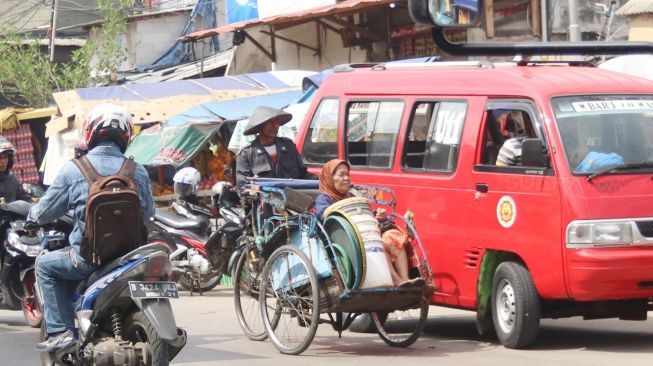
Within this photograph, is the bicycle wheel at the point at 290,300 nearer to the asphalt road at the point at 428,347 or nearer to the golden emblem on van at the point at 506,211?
the asphalt road at the point at 428,347

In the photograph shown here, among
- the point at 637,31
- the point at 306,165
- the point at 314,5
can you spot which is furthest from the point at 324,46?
the point at 306,165

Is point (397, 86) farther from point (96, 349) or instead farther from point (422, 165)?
point (96, 349)

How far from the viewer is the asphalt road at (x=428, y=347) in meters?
8.23

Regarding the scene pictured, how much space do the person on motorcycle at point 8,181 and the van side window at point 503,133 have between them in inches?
185

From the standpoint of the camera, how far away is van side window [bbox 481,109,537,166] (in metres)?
8.80

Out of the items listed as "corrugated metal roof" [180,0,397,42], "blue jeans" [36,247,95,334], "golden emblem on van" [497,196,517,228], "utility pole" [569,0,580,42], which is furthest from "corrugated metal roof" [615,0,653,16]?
"blue jeans" [36,247,95,334]

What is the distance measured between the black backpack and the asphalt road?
5.94ft

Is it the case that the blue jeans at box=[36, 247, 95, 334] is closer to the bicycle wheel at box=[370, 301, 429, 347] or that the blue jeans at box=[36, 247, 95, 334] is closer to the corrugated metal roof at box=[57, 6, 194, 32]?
the bicycle wheel at box=[370, 301, 429, 347]

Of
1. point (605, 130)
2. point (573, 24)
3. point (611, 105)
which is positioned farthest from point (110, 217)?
point (573, 24)

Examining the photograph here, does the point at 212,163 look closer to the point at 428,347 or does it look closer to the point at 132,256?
the point at 428,347

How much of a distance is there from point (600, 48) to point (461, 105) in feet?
13.3

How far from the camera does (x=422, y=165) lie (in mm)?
9555

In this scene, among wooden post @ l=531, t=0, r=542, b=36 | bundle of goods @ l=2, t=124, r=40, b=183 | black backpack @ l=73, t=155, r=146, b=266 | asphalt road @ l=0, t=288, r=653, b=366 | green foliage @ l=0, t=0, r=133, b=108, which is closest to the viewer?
black backpack @ l=73, t=155, r=146, b=266

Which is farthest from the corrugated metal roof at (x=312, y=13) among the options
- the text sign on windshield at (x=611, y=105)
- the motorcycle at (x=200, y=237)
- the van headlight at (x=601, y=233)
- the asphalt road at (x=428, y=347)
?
the van headlight at (x=601, y=233)
